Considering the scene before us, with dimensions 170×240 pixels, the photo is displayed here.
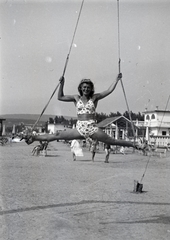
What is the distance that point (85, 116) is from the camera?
6289mm

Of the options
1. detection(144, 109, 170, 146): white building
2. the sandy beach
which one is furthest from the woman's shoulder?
detection(144, 109, 170, 146): white building

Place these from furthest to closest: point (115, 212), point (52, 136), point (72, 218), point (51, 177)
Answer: point (51, 177), point (115, 212), point (72, 218), point (52, 136)

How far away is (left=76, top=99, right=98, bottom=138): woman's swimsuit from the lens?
618 cm

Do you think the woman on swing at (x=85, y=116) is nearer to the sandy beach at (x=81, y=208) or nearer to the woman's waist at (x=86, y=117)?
the woman's waist at (x=86, y=117)

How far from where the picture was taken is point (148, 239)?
22.9 feet

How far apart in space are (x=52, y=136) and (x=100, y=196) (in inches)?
213

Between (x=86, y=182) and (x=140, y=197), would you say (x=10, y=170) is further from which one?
(x=140, y=197)

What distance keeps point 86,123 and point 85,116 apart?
0.14 m

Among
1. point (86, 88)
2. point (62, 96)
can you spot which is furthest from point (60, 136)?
point (86, 88)

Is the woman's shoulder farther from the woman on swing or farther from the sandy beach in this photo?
the sandy beach

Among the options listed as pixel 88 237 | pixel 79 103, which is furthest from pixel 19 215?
pixel 79 103

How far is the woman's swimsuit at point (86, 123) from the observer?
20.3 ft

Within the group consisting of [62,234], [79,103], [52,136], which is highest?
[79,103]

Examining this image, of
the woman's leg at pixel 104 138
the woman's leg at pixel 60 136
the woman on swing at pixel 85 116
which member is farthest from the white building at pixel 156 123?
the woman's leg at pixel 60 136
